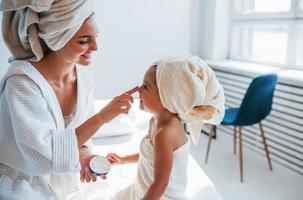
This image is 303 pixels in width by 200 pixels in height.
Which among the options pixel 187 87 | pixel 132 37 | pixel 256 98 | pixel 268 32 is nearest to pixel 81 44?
pixel 187 87

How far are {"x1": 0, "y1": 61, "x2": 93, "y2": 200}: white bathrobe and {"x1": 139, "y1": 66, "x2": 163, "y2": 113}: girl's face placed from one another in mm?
285

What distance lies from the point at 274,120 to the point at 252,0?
1.27 m

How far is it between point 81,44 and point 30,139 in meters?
0.36

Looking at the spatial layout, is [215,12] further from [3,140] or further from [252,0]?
[3,140]

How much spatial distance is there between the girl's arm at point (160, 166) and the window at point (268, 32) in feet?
6.66

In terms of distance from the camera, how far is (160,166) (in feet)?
3.48

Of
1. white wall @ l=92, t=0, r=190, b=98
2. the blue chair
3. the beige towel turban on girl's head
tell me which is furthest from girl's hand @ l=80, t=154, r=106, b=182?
white wall @ l=92, t=0, r=190, b=98

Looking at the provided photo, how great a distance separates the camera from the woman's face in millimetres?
1104

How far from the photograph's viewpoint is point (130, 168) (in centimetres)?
152

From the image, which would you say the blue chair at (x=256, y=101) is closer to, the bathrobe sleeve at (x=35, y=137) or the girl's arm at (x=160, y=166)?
the girl's arm at (x=160, y=166)

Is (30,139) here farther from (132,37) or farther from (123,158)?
(132,37)

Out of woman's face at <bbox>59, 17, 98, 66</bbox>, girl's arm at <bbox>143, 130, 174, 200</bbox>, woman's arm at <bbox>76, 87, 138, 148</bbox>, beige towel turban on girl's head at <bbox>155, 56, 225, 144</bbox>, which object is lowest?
girl's arm at <bbox>143, 130, 174, 200</bbox>

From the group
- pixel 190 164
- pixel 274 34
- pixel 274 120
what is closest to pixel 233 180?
pixel 274 120

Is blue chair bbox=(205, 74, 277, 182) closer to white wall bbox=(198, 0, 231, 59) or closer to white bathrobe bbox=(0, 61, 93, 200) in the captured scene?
white wall bbox=(198, 0, 231, 59)
